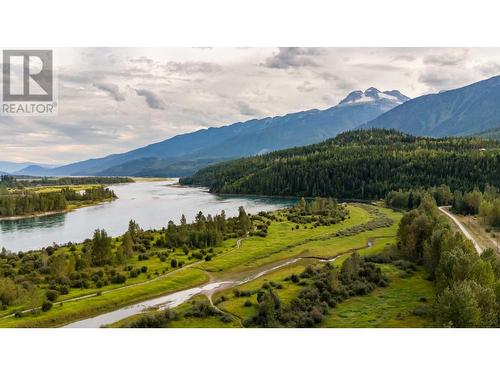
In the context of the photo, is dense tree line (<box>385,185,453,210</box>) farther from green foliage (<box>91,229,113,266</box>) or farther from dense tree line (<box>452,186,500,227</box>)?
green foliage (<box>91,229,113,266</box>)

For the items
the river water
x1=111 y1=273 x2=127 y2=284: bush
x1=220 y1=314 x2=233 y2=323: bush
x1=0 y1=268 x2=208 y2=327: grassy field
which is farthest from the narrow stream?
the river water

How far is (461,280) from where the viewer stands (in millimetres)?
43625

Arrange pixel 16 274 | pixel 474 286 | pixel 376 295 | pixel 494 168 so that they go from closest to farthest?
pixel 474 286, pixel 376 295, pixel 16 274, pixel 494 168

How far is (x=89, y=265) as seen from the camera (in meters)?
63.3

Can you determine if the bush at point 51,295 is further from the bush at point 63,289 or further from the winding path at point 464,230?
the winding path at point 464,230

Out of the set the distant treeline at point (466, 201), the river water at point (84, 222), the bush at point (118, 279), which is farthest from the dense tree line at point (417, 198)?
the bush at point (118, 279)

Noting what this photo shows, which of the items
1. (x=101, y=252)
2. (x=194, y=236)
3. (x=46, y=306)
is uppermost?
(x=194, y=236)

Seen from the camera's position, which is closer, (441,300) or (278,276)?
(441,300)

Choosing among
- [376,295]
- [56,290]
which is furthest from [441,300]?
[56,290]

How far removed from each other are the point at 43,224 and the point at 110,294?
82092 millimetres

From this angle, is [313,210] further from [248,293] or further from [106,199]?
[106,199]

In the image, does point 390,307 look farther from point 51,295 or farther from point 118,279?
point 51,295

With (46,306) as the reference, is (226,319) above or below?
below

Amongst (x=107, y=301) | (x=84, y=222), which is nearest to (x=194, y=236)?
(x=107, y=301)
